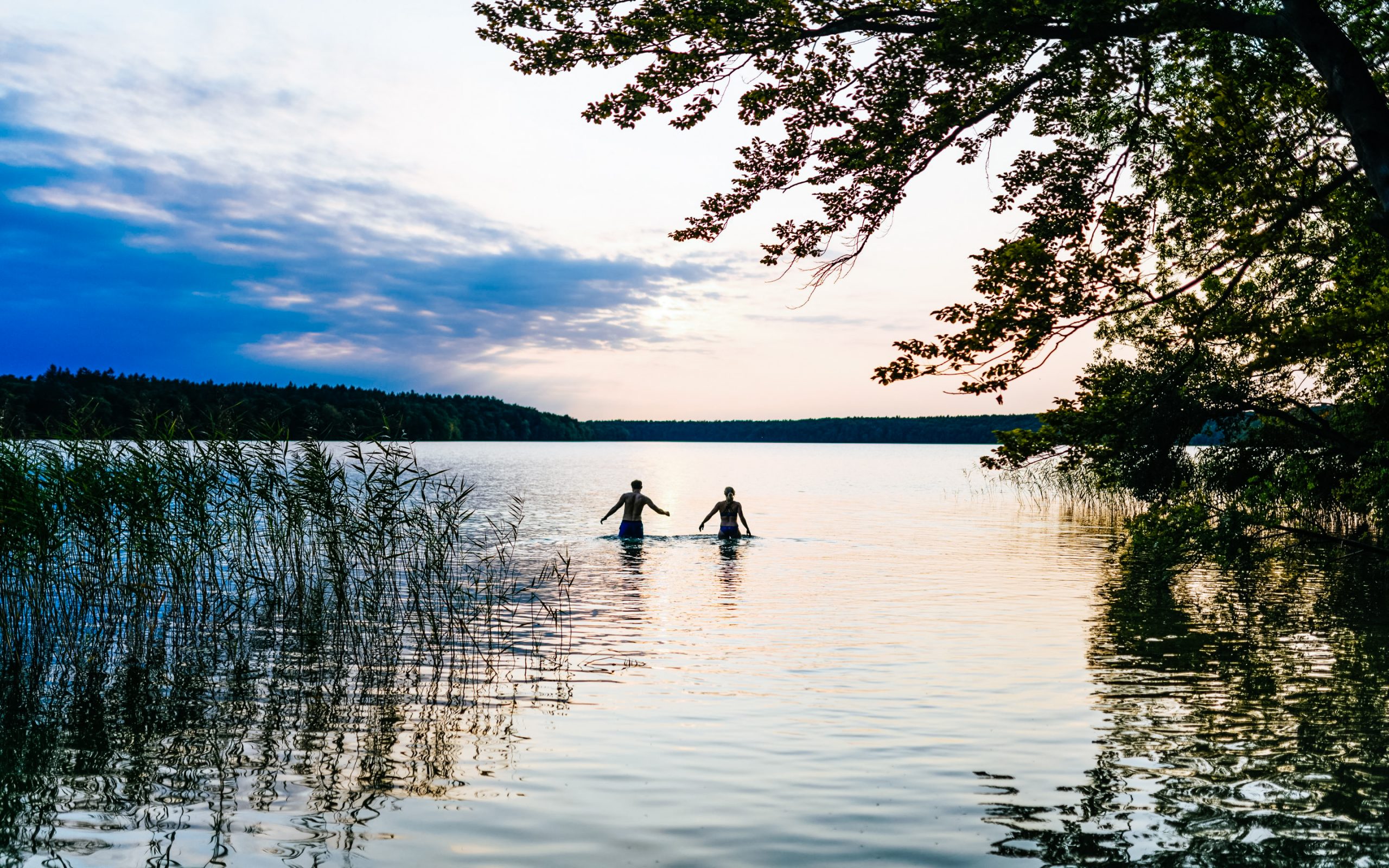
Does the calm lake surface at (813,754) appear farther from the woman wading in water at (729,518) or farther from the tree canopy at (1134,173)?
the woman wading in water at (729,518)

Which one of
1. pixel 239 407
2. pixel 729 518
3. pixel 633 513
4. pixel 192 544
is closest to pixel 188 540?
pixel 192 544

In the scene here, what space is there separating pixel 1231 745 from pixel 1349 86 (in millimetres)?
6883

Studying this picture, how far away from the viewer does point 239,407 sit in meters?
41.2

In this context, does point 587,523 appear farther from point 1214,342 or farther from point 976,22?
point 976,22

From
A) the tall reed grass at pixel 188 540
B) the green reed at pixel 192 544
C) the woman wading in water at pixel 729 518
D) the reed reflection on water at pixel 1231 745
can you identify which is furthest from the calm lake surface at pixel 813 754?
the woman wading in water at pixel 729 518

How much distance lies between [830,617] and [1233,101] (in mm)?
9531

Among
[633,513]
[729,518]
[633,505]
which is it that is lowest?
[729,518]

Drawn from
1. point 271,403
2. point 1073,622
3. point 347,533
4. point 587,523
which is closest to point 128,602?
point 347,533

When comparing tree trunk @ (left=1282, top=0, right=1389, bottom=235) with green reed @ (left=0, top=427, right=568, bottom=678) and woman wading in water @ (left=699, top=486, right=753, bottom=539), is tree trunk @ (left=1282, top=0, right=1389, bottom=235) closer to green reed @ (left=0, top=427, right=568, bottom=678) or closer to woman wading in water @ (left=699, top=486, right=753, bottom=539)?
green reed @ (left=0, top=427, right=568, bottom=678)

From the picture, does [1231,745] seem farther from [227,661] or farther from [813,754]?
[227,661]

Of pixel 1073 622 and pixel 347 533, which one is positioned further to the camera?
pixel 1073 622

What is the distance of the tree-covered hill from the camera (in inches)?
581

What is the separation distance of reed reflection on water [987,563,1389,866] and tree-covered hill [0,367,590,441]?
10388 millimetres

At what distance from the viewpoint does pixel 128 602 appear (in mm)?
13555
